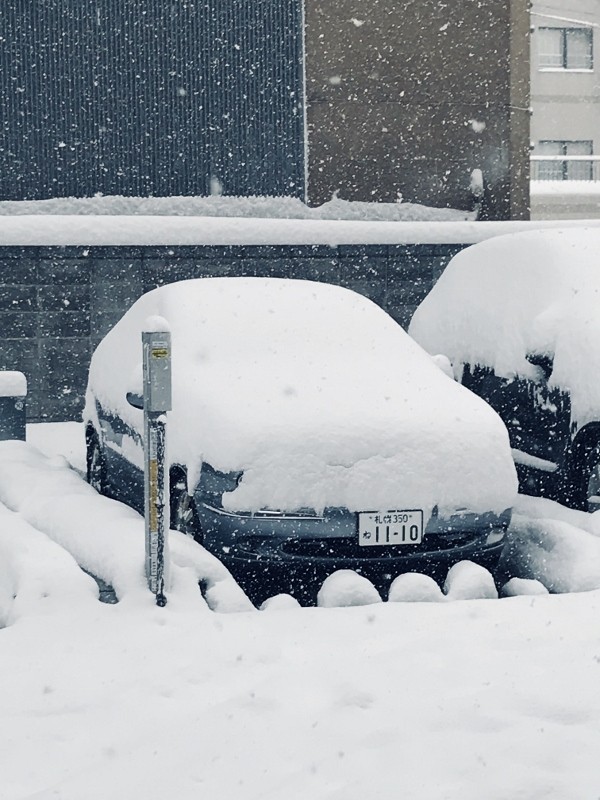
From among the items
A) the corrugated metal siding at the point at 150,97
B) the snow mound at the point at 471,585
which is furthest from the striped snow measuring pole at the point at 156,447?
the corrugated metal siding at the point at 150,97

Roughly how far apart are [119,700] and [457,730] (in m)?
1.18

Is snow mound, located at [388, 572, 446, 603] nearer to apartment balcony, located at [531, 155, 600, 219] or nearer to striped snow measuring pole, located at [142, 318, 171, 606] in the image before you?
striped snow measuring pole, located at [142, 318, 171, 606]

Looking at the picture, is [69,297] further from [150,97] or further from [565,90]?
[565,90]

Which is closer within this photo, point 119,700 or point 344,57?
point 119,700

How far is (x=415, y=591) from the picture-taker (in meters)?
5.55

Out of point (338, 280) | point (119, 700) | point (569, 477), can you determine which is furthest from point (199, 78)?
point (119, 700)

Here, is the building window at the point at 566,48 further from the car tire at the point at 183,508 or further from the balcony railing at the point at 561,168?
the car tire at the point at 183,508

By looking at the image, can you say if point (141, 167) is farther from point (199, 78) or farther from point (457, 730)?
point (457, 730)

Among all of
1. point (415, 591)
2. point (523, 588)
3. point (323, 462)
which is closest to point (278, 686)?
point (415, 591)

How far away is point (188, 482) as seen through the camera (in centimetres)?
598

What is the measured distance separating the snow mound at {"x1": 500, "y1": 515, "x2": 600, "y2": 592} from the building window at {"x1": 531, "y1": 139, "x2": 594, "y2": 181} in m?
33.9

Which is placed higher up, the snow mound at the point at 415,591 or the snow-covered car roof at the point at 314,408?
the snow-covered car roof at the point at 314,408

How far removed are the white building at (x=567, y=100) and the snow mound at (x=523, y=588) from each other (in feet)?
112

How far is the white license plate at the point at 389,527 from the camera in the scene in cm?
573
